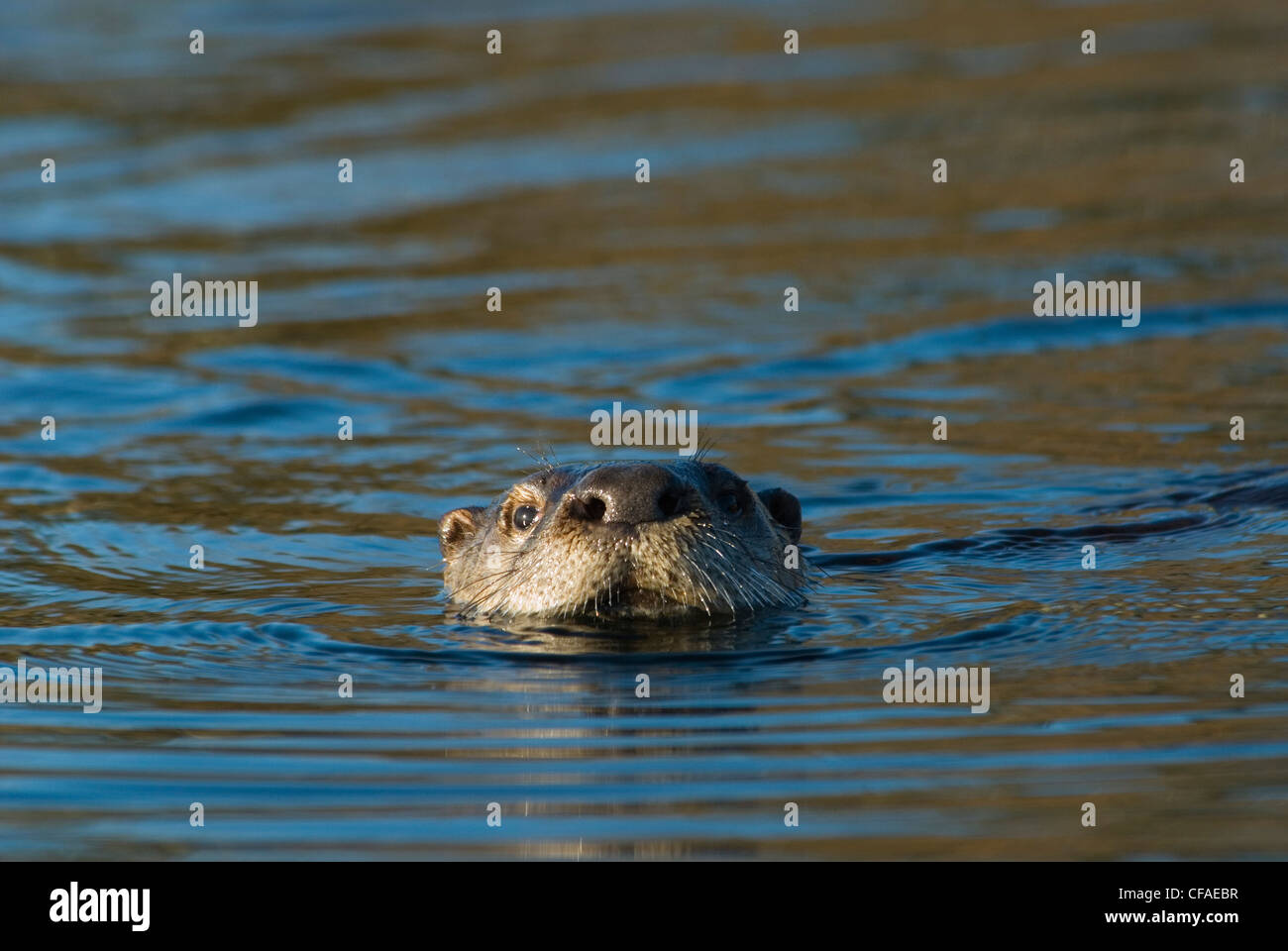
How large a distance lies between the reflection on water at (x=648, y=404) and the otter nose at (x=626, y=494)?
58 centimetres

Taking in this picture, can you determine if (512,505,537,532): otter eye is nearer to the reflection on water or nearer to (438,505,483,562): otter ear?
the reflection on water

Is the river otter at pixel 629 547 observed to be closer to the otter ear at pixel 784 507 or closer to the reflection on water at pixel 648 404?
the reflection on water at pixel 648 404

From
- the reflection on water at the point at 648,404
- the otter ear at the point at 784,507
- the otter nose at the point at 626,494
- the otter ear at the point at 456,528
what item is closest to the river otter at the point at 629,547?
the otter nose at the point at 626,494

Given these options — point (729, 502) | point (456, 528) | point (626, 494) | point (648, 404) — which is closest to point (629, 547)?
point (626, 494)

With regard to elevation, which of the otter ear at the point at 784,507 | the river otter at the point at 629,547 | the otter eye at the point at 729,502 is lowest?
the river otter at the point at 629,547

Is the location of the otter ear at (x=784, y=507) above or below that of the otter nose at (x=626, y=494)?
above

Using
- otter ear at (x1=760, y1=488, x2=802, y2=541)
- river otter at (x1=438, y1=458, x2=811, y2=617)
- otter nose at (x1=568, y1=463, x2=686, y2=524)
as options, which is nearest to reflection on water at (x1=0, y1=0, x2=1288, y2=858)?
river otter at (x1=438, y1=458, x2=811, y2=617)

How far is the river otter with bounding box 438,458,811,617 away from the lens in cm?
854

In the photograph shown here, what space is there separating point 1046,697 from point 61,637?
417 cm

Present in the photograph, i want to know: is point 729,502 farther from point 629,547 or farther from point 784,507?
point 784,507

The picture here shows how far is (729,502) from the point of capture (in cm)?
923

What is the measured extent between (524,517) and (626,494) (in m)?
0.92

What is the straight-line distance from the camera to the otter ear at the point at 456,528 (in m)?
10.1

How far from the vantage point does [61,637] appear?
946 cm
